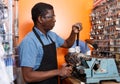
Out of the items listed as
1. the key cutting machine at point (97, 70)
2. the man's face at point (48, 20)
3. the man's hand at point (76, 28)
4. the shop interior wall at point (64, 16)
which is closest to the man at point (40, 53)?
the man's face at point (48, 20)

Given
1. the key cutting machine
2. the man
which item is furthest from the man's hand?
the key cutting machine

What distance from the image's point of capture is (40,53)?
6.04ft

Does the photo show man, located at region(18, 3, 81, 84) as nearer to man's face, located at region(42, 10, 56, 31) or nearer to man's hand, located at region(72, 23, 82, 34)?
man's face, located at region(42, 10, 56, 31)

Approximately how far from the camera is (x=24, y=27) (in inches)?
93.4

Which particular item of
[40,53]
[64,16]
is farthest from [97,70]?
[64,16]

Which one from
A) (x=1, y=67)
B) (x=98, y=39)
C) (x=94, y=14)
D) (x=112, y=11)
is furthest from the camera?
(x=94, y=14)

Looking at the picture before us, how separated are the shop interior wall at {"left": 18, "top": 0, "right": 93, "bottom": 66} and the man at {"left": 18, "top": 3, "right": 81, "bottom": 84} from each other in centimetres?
44

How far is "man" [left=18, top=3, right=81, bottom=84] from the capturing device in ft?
5.68

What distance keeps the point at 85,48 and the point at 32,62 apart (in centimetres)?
75

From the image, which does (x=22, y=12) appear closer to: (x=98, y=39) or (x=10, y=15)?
(x=10, y=15)

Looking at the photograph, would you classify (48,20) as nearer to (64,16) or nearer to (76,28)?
(76,28)

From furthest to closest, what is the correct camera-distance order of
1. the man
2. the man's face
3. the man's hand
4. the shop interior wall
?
the shop interior wall < the man's hand < the man's face < the man

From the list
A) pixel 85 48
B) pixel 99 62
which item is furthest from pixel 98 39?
pixel 99 62

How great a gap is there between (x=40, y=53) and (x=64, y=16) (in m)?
0.75
